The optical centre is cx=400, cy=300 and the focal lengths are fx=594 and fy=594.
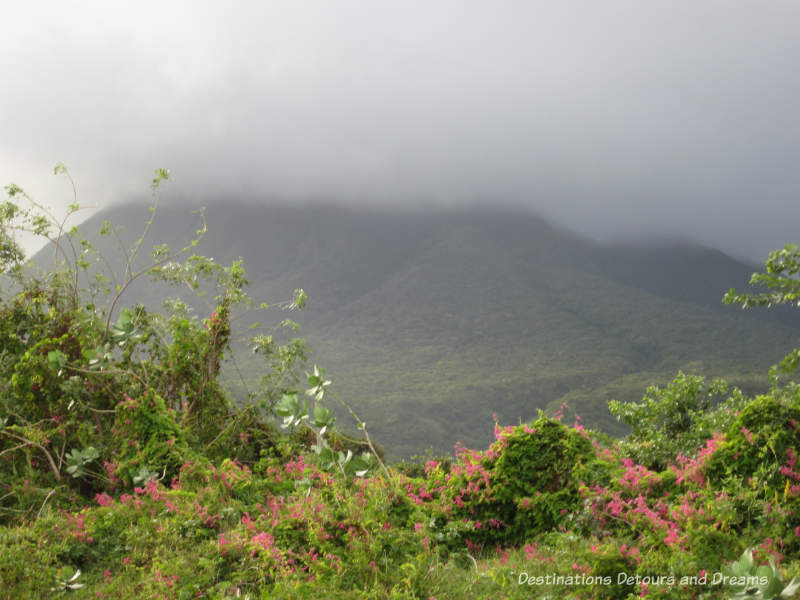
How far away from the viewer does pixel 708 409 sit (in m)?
9.96

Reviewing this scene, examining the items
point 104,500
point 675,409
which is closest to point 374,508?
point 104,500

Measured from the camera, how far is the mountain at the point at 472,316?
84562 millimetres

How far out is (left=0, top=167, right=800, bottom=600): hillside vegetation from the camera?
3699mm

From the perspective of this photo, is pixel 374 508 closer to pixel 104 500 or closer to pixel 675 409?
pixel 104 500

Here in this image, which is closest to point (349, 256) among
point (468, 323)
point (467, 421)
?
point (468, 323)

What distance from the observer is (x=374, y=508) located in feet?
14.5

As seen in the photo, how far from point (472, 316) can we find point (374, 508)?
132426 mm

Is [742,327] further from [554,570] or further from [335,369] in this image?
[554,570]

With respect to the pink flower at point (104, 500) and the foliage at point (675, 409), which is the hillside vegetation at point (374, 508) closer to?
the pink flower at point (104, 500)


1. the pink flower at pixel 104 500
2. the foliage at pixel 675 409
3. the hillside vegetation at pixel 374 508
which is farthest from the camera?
the foliage at pixel 675 409

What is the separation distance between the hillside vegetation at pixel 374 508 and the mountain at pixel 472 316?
4818cm

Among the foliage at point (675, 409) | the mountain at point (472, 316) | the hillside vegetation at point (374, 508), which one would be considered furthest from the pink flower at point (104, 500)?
the mountain at point (472, 316)

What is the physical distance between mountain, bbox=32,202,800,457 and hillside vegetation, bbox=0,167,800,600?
48.2 meters

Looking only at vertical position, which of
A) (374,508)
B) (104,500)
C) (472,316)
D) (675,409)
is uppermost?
(374,508)
